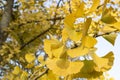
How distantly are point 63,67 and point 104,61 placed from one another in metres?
0.06

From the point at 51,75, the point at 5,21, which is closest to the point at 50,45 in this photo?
the point at 51,75

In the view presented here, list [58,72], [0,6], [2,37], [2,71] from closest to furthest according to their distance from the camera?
[58,72] → [2,37] → [0,6] → [2,71]

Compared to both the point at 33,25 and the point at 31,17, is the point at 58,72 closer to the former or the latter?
the point at 31,17

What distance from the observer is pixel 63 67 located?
0.40m

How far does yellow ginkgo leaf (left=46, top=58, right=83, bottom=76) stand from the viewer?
1.30 ft

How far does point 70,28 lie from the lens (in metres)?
0.42

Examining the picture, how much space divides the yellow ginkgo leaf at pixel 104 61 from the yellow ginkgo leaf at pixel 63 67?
2cm

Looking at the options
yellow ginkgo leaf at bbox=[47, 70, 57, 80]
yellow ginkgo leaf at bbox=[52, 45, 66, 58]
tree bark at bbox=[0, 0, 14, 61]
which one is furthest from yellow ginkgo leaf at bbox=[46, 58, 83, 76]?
tree bark at bbox=[0, 0, 14, 61]

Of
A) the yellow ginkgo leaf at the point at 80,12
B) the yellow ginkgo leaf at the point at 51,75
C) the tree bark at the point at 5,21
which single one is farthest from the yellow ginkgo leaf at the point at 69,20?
the tree bark at the point at 5,21

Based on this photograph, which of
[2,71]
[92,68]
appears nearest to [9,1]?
[2,71]

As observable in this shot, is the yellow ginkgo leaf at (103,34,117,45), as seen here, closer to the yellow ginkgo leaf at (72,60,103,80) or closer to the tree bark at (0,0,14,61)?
the yellow ginkgo leaf at (72,60,103,80)

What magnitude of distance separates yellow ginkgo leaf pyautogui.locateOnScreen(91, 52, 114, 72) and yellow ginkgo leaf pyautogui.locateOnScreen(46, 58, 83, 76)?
2cm

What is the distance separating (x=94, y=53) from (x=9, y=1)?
16.1 feet

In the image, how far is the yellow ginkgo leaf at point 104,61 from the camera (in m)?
0.41
